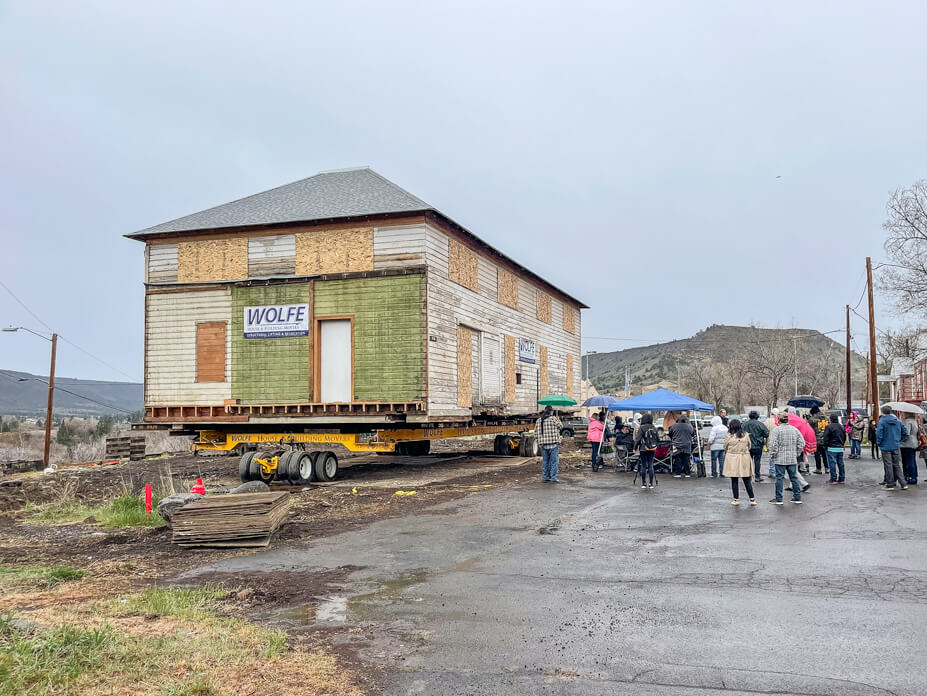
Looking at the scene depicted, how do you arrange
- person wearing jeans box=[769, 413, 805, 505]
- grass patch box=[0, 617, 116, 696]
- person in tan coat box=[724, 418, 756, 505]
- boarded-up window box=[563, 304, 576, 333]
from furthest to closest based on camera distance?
1. boarded-up window box=[563, 304, 576, 333]
2. person wearing jeans box=[769, 413, 805, 505]
3. person in tan coat box=[724, 418, 756, 505]
4. grass patch box=[0, 617, 116, 696]

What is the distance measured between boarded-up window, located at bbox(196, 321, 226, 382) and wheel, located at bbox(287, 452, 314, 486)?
418 cm

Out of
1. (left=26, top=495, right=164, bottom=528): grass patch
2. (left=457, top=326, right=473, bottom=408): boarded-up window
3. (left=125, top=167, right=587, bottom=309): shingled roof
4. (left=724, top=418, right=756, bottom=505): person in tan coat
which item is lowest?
(left=26, top=495, right=164, bottom=528): grass patch

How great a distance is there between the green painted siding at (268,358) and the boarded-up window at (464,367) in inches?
172

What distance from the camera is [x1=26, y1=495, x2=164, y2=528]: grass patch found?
12594 millimetres

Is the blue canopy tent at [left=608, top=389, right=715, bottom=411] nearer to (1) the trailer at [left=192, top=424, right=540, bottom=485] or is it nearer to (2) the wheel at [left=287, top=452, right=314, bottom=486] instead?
(1) the trailer at [left=192, top=424, right=540, bottom=485]

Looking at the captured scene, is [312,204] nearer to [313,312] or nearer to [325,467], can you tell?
[313,312]

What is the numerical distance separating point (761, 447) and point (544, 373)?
13.6m

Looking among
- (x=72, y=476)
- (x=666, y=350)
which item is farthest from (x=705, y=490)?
(x=666, y=350)

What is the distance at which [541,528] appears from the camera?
11.4 metres

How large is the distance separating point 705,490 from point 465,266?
32.1 feet

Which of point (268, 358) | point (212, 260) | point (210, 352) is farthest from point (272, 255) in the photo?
point (210, 352)

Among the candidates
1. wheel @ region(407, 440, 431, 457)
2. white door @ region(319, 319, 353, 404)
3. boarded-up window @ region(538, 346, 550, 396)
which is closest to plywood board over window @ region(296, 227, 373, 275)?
white door @ region(319, 319, 353, 404)

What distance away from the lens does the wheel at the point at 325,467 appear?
738 inches

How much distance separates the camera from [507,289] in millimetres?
26734
